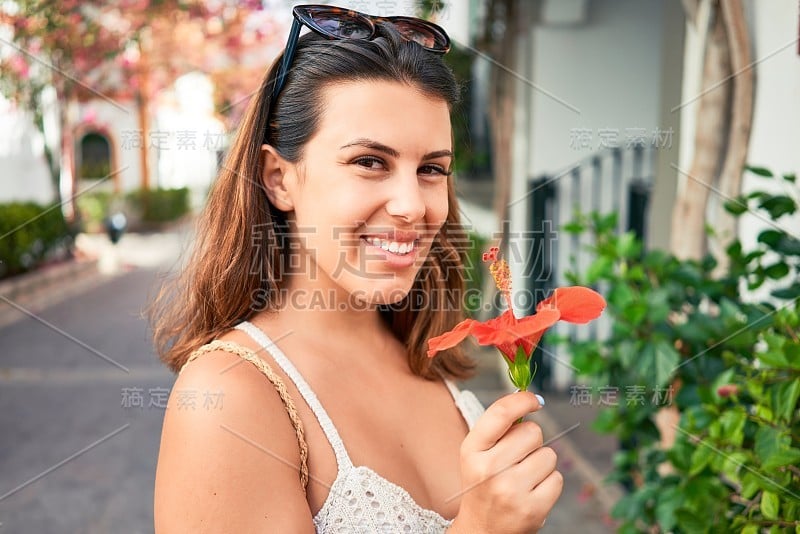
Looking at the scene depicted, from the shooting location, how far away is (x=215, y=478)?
1.18 m

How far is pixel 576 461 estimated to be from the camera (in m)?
4.85

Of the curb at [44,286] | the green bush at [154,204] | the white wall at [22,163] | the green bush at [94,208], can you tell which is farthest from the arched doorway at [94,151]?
the curb at [44,286]

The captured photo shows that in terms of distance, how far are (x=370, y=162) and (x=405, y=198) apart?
81mm

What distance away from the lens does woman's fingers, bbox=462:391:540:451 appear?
113 centimetres

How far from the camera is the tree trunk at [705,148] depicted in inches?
107

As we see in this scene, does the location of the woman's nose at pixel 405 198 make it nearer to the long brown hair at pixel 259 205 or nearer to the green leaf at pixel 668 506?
the long brown hair at pixel 259 205

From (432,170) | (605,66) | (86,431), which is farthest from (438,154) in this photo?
(605,66)

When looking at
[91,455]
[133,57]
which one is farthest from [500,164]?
[133,57]

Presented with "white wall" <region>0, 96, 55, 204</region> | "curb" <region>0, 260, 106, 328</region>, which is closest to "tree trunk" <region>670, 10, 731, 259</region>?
"curb" <region>0, 260, 106, 328</region>

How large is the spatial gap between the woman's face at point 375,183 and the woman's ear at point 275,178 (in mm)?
61

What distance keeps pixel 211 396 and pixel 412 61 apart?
0.63m

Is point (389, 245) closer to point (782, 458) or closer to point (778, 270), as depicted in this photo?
point (782, 458)

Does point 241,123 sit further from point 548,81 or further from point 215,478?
point 548,81

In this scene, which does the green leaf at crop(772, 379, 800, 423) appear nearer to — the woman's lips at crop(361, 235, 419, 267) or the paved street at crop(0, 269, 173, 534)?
the woman's lips at crop(361, 235, 419, 267)
